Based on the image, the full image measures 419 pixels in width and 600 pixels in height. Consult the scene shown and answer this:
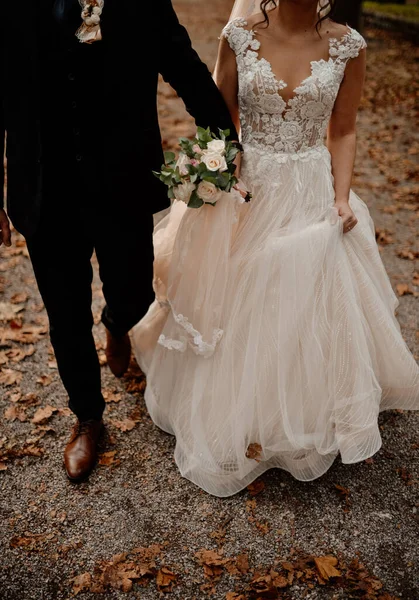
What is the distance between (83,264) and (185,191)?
0.60 m

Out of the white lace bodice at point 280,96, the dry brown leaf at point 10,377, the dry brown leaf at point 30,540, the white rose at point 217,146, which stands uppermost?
the white lace bodice at point 280,96

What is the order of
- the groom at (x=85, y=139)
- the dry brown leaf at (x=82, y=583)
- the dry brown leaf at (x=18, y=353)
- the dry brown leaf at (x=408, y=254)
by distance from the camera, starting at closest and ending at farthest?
the groom at (x=85, y=139), the dry brown leaf at (x=82, y=583), the dry brown leaf at (x=18, y=353), the dry brown leaf at (x=408, y=254)

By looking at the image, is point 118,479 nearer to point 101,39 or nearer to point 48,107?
point 48,107

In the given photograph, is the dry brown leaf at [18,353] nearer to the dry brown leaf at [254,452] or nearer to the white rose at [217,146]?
the dry brown leaf at [254,452]

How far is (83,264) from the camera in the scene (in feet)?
8.79

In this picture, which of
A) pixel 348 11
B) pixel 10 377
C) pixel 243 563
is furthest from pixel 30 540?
pixel 348 11

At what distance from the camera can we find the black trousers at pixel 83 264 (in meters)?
2.52

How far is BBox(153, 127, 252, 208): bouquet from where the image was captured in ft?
8.20

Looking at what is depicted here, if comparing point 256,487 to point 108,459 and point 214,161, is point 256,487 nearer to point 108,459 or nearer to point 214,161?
point 108,459

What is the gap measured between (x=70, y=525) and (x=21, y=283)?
8.31 feet

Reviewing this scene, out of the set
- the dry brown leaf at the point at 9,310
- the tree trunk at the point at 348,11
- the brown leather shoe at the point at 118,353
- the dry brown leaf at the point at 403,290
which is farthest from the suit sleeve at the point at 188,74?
the tree trunk at the point at 348,11

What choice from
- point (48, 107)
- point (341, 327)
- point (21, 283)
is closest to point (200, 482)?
point (341, 327)

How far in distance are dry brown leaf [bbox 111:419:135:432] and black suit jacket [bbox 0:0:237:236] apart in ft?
4.24

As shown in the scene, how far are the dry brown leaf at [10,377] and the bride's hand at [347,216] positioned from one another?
88.1 inches
